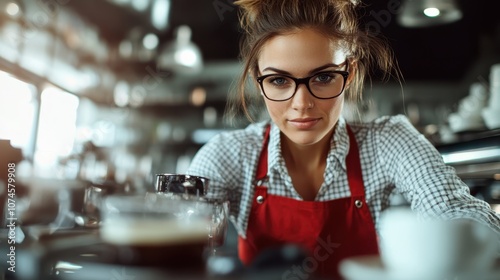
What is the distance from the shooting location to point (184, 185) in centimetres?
81

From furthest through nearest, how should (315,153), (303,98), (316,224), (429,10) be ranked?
(429,10), (315,153), (316,224), (303,98)

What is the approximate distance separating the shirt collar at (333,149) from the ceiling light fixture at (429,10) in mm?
973

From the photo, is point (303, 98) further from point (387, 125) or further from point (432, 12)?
point (432, 12)

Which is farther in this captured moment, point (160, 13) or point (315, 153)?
point (160, 13)

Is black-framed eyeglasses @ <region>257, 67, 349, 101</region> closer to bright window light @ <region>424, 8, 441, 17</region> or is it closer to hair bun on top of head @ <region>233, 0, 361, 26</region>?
hair bun on top of head @ <region>233, 0, 361, 26</region>

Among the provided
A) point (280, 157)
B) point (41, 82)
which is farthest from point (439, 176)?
point (41, 82)

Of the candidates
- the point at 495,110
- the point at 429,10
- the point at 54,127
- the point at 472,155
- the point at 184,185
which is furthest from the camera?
the point at 54,127

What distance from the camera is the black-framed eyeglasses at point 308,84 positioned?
935 mm

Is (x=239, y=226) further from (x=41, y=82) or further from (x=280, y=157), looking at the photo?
(x=41, y=82)

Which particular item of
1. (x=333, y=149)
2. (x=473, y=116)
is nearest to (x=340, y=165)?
(x=333, y=149)

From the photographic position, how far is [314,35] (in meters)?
0.98

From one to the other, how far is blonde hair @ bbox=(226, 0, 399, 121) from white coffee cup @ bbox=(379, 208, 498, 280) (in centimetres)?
64

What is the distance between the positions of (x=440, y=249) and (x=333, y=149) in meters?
0.69

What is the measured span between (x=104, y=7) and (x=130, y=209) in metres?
3.18
